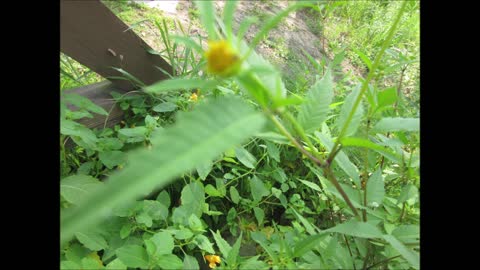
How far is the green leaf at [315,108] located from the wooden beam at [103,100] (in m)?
0.74

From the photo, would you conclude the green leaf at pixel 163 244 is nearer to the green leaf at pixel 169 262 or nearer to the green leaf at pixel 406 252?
the green leaf at pixel 169 262

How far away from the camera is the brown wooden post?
0.79m

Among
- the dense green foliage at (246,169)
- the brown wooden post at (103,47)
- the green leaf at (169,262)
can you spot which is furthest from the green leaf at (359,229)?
the brown wooden post at (103,47)

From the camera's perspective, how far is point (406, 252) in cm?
57

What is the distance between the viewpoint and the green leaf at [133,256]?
26.7 inches

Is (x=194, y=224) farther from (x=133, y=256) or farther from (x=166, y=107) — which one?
(x=166, y=107)

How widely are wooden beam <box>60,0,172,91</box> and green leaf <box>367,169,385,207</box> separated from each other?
768 millimetres

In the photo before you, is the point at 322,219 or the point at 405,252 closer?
the point at 405,252

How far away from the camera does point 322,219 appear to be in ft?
3.91

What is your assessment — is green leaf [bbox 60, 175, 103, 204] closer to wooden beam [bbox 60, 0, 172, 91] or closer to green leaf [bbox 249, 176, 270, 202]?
wooden beam [bbox 60, 0, 172, 91]
